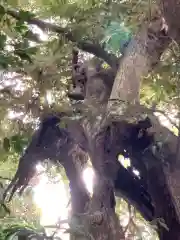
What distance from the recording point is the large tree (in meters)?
2.59

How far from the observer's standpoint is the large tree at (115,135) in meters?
2.59

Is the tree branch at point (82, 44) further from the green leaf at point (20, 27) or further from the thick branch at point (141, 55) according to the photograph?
the green leaf at point (20, 27)

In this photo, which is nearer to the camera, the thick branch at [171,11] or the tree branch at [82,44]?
the thick branch at [171,11]

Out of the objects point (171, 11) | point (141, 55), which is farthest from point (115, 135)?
point (171, 11)

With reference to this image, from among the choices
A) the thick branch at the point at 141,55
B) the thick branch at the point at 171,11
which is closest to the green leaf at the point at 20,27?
the thick branch at the point at 171,11

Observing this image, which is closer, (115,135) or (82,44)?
(115,135)

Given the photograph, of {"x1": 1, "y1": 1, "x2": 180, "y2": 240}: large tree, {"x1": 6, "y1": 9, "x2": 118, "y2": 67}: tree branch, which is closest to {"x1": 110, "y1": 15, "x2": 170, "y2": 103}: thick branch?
{"x1": 1, "y1": 1, "x2": 180, "y2": 240}: large tree

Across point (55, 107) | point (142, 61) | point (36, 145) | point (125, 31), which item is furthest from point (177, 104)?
point (36, 145)

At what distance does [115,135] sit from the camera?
277cm

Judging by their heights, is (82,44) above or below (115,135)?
above

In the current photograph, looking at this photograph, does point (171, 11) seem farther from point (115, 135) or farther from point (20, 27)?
point (20, 27)

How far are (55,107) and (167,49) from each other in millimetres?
1137

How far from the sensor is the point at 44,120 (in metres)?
3.11

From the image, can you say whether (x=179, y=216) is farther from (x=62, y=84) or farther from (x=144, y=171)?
(x=62, y=84)
